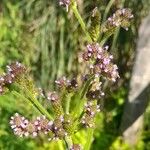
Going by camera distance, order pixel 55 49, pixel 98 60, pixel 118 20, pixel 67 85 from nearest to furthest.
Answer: pixel 98 60 < pixel 118 20 < pixel 67 85 < pixel 55 49

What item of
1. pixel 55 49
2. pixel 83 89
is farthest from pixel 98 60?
pixel 55 49

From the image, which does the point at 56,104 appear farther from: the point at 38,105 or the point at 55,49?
the point at 55,49

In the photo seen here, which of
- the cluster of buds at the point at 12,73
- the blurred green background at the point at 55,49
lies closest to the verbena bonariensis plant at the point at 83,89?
the cluster of buds at the point at 12,73

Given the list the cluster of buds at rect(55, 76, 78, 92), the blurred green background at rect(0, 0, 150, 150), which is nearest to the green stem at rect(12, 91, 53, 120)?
the cluster of buds at rect(55, 76, 78, 92)

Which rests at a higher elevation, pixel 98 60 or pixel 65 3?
pixel 65 3

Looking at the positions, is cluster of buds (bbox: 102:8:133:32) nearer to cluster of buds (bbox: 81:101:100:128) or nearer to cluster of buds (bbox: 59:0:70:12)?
cluster of buds (bbox: 59:0:70:12)

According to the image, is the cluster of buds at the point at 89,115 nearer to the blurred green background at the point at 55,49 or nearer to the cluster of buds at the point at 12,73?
the cluster of buds at the point at 12,73
